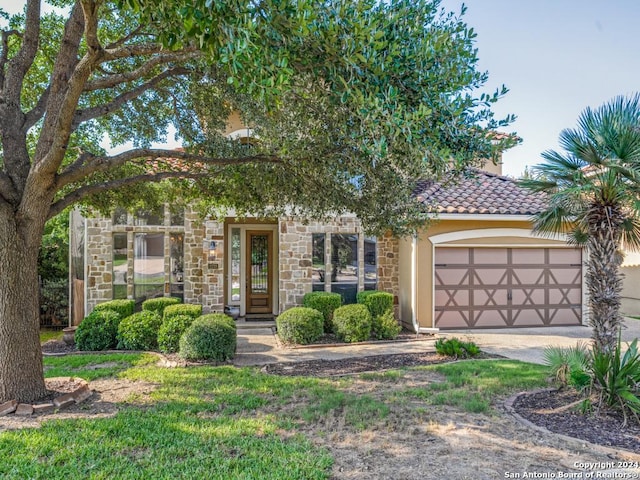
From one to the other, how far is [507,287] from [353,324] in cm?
529

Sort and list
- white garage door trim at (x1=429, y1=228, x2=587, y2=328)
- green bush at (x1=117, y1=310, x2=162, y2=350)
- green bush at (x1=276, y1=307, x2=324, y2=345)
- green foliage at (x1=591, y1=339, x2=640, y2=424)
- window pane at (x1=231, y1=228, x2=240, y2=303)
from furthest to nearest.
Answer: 1. window pane at (x1=231, y1=228, x2=240, y2=303)
2. white garage door trim at (x1=429, y1=228, x2=587, y2=328)
3. green bush at (x1=276, y1=307, x2=324, y2=345)
4. green bush at (x1=117, y1=310, x2=162, y2=350)
5. green foliage at (x1=591, y1=339, x2=640, y2=424)

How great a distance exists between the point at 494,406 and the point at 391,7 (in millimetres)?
5319

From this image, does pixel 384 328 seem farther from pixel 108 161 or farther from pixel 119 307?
pixel 108 161

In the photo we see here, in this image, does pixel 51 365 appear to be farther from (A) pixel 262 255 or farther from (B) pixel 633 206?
(B) pixel 633 206

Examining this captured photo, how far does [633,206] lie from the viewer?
19.4 feet

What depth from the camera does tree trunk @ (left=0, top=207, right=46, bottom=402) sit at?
18.3 ft

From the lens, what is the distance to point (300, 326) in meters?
10.2

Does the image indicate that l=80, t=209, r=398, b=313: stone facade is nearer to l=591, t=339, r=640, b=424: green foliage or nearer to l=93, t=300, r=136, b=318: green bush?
l=93, t=300, r=136, b=318: green bush

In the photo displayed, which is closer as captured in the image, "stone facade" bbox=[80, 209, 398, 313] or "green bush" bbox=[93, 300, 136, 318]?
"green bush" bbox=[93, 300, 136, 318]

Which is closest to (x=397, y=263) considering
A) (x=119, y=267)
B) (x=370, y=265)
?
(x=370, y=265)

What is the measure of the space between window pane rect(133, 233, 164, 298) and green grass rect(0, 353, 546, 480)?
4.29 metres

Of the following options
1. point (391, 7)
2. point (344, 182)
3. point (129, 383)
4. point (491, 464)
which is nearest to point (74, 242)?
point (129, 383)

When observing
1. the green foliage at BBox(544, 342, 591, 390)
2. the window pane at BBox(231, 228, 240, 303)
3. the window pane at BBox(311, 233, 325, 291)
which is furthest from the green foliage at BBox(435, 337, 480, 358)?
the window pane at BBox(231, 228, 240, 303)

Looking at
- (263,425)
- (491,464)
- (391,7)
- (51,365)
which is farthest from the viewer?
(51,365)
